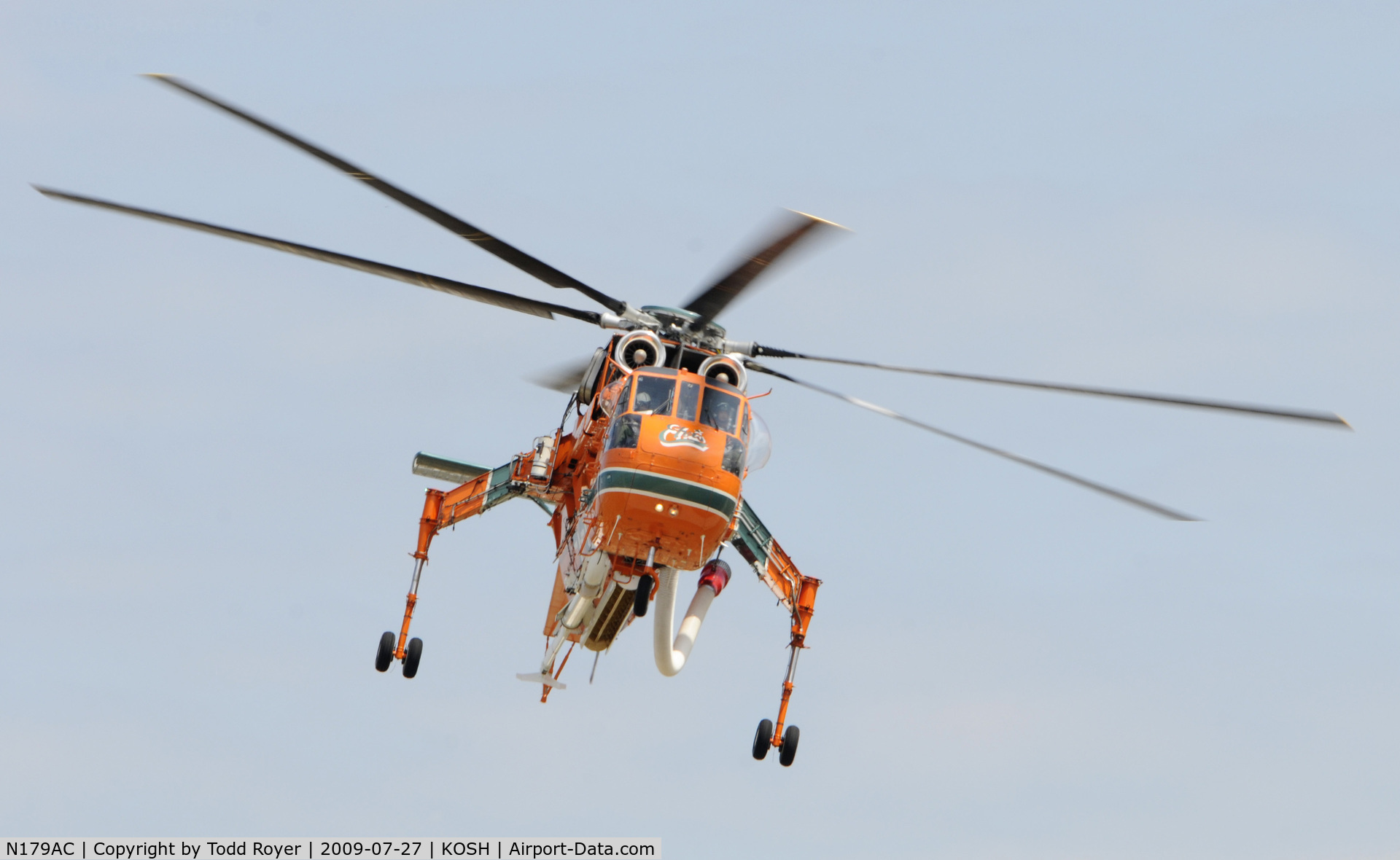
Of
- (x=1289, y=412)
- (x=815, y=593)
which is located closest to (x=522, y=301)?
(x=815, y=593)

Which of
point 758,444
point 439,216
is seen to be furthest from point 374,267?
point 758,444

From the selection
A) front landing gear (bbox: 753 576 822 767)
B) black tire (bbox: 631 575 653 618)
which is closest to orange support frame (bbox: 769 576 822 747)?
front landing gear (bbox: 753 576 822 767)

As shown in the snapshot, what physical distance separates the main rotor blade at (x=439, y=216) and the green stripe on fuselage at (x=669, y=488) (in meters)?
3.22

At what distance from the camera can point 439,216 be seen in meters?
24.2

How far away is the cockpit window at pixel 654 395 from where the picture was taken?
2708 centimetres

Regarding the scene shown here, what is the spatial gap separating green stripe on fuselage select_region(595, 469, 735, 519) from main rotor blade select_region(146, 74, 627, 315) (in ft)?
10.6

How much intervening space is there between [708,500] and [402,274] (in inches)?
229

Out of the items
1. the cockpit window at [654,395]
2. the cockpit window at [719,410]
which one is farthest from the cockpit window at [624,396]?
the cockpit window at [719,410]

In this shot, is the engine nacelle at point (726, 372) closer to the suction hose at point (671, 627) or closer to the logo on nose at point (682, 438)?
the logo on nose at point (682, 438)

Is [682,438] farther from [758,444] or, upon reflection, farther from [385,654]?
[385,654]

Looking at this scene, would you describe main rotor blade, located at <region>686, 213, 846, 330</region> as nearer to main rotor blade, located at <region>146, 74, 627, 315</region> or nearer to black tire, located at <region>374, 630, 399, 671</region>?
main rotor blade, located at <region>146, 74, 627, 315</region>

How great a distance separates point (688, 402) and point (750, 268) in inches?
153

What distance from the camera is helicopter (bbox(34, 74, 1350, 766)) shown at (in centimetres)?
2509

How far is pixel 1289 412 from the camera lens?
23.7 meters
